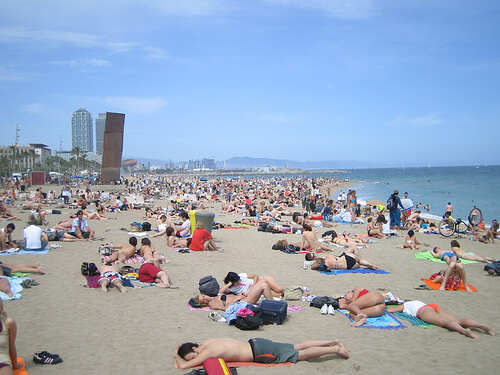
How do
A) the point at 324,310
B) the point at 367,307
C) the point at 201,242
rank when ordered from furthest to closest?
the point at 201,242 < the point at 324,310 < the point at 367,307

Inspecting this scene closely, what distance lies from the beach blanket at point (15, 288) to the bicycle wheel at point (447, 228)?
12.3 meters

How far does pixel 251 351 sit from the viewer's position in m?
3.89

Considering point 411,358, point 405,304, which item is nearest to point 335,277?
point 405,304

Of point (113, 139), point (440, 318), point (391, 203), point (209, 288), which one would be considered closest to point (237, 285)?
point (209, 288)

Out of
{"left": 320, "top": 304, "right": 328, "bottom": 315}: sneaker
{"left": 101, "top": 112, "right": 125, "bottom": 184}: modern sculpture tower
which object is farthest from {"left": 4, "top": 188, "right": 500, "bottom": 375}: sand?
{"left": 101, "top": 112, "right": 125, "bottom": 184}: modern sculpture tower

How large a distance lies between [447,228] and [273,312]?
34.6 ft

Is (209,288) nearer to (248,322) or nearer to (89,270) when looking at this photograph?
(248,322)

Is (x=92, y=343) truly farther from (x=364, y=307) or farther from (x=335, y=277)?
(x=335, y=277)

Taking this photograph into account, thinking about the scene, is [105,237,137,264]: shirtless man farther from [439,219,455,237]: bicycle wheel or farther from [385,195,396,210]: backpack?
[439,219,455,237]: bicycle wheel

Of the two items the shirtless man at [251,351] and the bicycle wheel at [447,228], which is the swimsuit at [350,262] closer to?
the shirtless man at [251,351]

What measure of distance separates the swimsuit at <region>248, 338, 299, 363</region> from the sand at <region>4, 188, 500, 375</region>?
4.0 inches

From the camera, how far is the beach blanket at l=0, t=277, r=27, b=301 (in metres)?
5.47

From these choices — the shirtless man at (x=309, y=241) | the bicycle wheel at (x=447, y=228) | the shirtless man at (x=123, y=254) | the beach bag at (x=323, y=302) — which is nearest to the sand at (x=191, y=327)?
the beach bag at (x=323, y=302)

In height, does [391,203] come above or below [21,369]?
above
